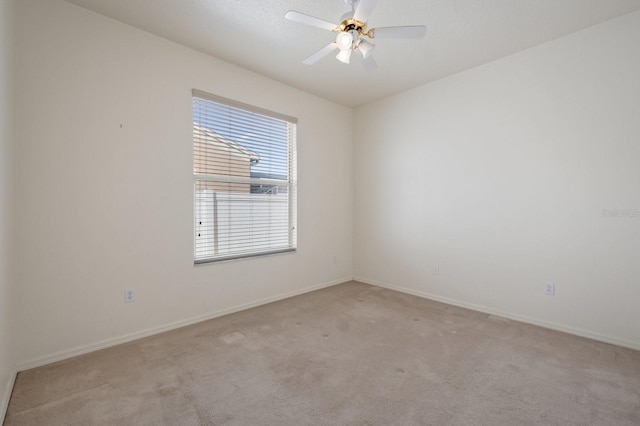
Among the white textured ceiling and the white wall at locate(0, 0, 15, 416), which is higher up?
the white textured ceiling

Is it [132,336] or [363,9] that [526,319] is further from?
[132,336]

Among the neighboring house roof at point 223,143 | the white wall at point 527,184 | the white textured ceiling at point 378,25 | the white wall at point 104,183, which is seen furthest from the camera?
the neighboring house roof at point 223,143

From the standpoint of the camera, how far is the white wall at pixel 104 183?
221 cm

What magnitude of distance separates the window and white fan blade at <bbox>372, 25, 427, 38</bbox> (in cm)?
186

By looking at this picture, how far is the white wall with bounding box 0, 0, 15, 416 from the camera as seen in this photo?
1.74m

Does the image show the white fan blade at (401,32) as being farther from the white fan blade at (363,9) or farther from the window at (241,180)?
the window at (241,180)

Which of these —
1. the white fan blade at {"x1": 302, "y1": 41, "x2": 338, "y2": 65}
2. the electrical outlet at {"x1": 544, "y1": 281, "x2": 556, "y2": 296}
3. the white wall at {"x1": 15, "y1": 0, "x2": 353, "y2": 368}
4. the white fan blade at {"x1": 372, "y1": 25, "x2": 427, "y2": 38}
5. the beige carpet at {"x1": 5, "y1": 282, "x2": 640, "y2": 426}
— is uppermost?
the white fan blade at {"x1": 302, "y1": 41, "x2": 338, "y2": 65}

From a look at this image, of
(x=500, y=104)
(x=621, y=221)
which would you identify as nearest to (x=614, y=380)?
(x=621, y=221)

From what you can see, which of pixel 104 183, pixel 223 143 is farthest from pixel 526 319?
pixel 104 183

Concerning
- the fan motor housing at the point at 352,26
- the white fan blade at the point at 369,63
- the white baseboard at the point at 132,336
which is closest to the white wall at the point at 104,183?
the white baseboard at the point at 132,336

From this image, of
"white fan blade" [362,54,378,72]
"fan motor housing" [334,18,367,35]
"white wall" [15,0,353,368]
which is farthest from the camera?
"white fan blade" [362,54,378,72]

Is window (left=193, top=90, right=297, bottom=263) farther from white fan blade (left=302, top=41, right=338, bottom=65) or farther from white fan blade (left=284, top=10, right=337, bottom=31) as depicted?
white fan blade (left=284, top=10, right=337, bottom=31)

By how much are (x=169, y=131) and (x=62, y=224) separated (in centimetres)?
117

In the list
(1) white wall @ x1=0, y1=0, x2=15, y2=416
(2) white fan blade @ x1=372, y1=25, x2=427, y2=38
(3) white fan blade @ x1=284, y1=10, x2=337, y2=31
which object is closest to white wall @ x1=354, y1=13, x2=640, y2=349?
(2) white fan blade @ x1=372, y1=25, x2=427, y2=38
